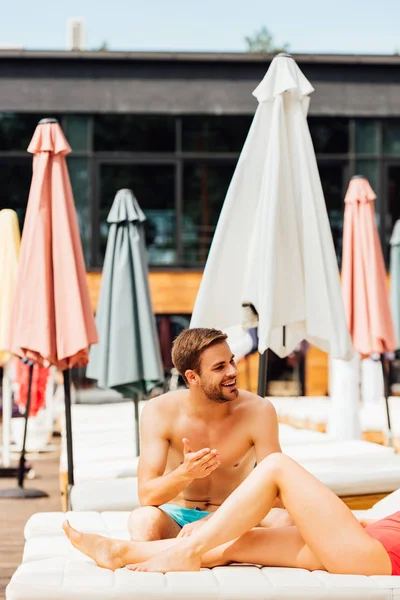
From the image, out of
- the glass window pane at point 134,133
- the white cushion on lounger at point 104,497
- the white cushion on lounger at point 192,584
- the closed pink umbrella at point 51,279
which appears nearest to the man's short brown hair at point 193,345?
the white cushion on lounger at point 192,584

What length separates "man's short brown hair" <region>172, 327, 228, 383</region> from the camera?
3965 millimetres

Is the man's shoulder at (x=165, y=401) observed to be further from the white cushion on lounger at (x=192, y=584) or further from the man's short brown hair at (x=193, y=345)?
the white cushion on lounger at (x=192, y=584)

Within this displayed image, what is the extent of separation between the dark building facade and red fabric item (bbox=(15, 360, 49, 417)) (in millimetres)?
8294

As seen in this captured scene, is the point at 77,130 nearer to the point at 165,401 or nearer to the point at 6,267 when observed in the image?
the point at 6,267

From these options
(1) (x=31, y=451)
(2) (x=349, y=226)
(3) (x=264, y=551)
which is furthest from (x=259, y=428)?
(1) (x=31, y=451)

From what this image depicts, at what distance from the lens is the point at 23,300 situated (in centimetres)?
663

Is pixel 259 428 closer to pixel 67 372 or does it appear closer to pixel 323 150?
pixel 67 372

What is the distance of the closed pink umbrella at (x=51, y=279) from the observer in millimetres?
6500

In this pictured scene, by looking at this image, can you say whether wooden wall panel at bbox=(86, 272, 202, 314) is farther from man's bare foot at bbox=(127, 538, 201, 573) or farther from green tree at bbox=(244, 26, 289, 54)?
green tree at bbox=(244, 26, 289, 54)

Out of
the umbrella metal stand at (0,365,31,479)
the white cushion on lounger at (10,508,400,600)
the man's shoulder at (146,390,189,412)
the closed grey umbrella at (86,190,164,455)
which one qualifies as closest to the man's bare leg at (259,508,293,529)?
the white cushion on lounger at (10,508,400,600)

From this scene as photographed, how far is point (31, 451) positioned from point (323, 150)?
1075 cm

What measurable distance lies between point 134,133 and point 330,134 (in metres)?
4.07

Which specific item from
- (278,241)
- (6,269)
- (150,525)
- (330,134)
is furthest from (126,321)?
(330,134)

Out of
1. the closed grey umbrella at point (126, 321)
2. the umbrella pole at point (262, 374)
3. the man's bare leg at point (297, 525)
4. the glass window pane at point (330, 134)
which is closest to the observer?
the man's bare leg at point (297, 525)
